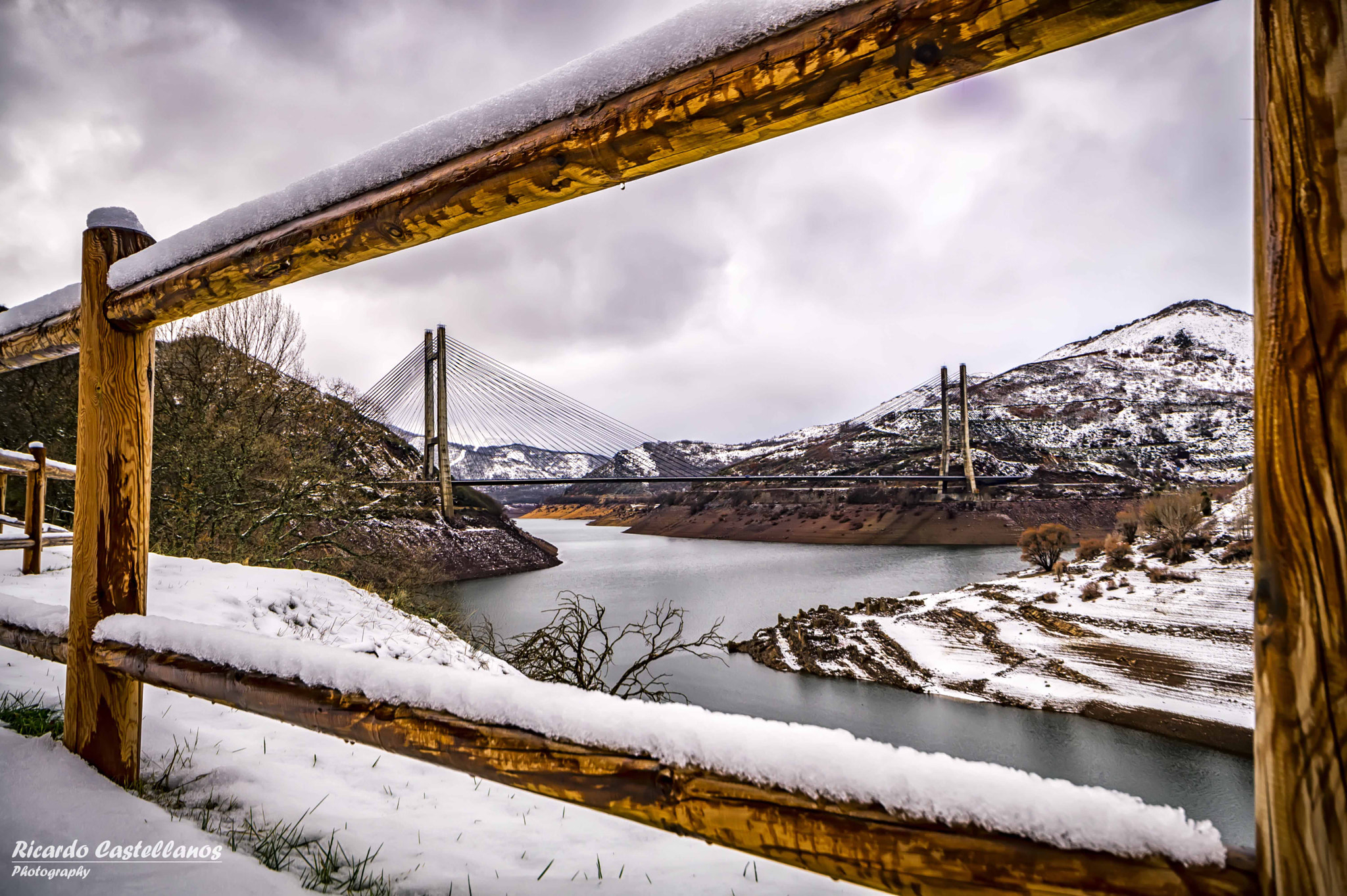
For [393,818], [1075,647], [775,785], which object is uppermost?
Answer: [775,785]

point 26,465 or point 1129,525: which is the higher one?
point 26,465

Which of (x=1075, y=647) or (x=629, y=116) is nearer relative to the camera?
(x=629, y=116)

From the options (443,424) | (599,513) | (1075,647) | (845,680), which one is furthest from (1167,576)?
(599,513)

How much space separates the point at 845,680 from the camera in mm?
7316

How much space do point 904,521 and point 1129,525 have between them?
530 cm

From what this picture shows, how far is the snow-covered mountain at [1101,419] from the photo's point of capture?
1295 centimetres

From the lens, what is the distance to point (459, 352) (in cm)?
1560

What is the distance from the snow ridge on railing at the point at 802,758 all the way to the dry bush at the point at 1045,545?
36.8ft

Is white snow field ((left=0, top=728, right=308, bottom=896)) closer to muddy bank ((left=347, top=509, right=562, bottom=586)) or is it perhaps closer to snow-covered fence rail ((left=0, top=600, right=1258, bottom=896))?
snow-covered fence rail ((left=0, top=600, right=1258, bottom=896))

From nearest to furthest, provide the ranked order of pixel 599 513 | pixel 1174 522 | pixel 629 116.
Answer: pixel 629 116
pixel 1174 522
pixel 599 513

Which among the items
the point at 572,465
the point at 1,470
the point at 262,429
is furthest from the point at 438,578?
the point at 572,465

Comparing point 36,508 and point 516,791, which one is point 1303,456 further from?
point 36,508

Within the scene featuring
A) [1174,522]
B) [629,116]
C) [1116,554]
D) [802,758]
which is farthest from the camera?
[1116,554]

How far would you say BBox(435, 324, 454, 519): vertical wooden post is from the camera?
12164mm
